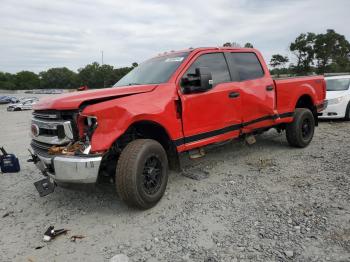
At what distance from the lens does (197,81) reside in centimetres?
422

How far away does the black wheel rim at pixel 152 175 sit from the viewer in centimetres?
380

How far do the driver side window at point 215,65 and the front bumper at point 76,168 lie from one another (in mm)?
2045

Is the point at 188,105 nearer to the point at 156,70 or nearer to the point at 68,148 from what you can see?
the point at 156,70

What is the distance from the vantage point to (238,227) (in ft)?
10.9

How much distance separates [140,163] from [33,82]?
134974 mm

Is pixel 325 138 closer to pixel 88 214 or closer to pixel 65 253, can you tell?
pixel 88 214

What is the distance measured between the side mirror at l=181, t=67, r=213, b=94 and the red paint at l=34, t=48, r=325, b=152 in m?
0.09

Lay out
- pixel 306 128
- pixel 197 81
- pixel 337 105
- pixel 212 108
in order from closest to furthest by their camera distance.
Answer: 1. pixel 197 81
2. pixel 212 108
3. pixel 306 128
4. pixel 337 105

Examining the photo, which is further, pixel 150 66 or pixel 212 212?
pixel 150 66

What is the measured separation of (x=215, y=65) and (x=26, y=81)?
13790cm

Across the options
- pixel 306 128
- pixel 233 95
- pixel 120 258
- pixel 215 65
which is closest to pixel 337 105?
pixel 306 128

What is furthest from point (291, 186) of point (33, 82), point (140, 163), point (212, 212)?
point (33, 82)

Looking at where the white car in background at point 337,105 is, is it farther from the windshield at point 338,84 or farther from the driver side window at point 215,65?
the driver side window at point 215,65

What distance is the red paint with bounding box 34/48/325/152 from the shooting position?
11.5 feet
